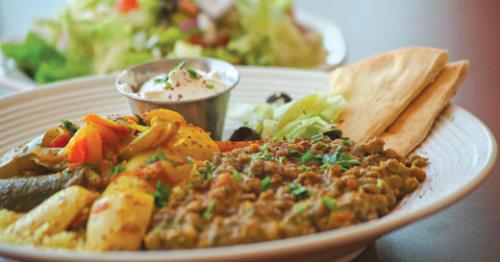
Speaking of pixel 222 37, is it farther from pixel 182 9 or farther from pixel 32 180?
pixel 32 180

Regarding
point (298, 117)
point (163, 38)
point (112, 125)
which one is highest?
point (112, 125)

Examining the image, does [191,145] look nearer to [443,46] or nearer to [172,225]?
[172,225]

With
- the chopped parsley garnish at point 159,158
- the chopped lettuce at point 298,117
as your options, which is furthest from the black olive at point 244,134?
the chopped parsley garnish at point 159,158

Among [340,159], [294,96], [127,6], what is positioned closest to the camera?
[340,159]

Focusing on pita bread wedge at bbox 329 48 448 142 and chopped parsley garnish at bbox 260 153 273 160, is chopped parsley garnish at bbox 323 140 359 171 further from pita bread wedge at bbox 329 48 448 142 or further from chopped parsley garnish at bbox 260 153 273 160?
pita bread wedge at bbox 329 48 448 142

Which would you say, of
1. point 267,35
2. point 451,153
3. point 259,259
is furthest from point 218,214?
point 267,35

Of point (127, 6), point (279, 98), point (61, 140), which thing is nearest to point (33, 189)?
point (61, 140)

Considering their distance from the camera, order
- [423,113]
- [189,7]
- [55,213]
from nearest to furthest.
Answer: [55,213]
[423,113]
[189,7]
